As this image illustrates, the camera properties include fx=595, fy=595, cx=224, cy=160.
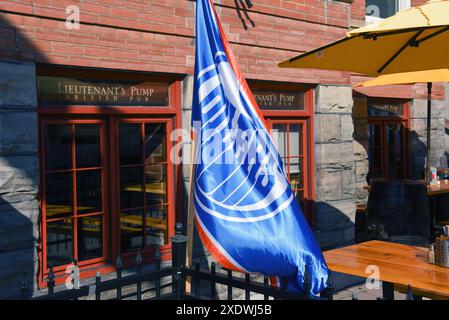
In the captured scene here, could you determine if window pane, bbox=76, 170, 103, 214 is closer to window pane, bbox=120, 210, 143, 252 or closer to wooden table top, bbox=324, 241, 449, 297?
window pane, bbox=120, 210, 143, 252

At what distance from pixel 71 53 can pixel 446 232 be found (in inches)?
151

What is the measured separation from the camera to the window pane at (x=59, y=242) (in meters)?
5.90

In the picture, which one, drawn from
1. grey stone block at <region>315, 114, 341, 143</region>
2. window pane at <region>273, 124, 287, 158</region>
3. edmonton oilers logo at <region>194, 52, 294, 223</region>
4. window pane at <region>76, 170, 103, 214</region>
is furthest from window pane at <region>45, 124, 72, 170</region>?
grey stone block at <region>315, 114, 341, 143</region>

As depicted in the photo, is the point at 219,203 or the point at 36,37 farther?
the point at 36,37

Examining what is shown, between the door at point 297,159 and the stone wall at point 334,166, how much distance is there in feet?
0.52

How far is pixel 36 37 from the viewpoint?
563 cm

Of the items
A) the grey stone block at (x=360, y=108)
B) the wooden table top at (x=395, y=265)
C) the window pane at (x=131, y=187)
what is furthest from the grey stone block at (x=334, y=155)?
the wooden table top at (x=395, y=265)

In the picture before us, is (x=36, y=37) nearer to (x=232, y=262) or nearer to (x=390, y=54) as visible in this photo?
(x=232, y=262)

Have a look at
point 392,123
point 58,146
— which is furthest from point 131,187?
point 392,123

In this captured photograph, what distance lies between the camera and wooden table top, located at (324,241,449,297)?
13.5 feet

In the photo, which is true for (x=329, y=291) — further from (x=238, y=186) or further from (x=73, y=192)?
(x=73, y=192)

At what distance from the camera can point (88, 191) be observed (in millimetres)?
6191

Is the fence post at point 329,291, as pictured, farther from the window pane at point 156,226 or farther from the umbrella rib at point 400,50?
the window pane at point 156,226

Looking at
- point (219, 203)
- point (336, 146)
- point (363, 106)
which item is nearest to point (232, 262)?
point (219, 203)
